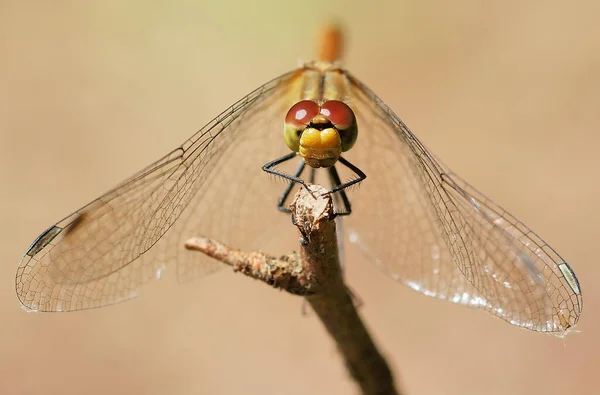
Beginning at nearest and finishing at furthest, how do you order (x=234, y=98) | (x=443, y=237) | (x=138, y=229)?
(x=138, y=229), (x=443, y=237), (x=234, y=98)

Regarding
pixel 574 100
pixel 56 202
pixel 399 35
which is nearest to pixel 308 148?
pixel 56 202

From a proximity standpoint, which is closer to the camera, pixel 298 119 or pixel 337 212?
pixel 298 119

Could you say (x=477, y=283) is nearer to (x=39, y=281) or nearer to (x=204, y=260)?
(x=204, y=260)

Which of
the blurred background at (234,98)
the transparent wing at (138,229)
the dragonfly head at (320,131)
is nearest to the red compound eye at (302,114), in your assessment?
the dragonfly head at (320,131)

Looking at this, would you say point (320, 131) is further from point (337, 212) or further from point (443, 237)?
point (443, 237)

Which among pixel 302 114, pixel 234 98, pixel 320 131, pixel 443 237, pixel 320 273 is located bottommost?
pixel 320 273

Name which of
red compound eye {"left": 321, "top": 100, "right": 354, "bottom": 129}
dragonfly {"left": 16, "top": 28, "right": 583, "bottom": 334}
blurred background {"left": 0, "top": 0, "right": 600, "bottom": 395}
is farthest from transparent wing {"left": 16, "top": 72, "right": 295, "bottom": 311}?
blurred background {"left": 0, "top": 0, "right": 600, "bottom": 395}

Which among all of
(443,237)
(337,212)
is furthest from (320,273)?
(443,237)

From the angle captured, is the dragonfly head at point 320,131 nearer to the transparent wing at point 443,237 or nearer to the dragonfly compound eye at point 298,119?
the dragonfly compound eye at point 298,119
